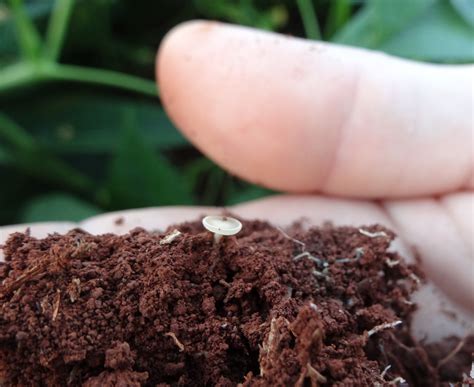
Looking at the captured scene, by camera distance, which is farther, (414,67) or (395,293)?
(414,67)

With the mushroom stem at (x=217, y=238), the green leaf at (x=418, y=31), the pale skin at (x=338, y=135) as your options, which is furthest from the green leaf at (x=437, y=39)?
the mushroom stem at (x=217, y=238)

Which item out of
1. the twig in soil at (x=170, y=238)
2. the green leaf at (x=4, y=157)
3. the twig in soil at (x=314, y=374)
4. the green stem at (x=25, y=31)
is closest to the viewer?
the twig in soil at (x=314, y=374)

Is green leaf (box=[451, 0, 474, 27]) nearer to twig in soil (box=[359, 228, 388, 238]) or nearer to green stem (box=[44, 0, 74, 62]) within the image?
twig in soil (box=[359, 228, 388, 238])

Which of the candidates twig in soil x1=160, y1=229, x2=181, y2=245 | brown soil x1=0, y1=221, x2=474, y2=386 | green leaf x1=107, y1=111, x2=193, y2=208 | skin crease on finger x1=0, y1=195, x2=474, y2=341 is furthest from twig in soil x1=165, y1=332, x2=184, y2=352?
green leaf x1=107, y1=111, x2=193, y2=208

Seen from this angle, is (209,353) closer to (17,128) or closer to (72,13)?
(17,128)

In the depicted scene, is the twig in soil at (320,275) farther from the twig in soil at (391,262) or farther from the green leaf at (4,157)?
the green leaf at (4,157)

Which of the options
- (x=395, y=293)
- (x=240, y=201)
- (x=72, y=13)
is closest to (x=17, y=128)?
(x=72, y=13)
